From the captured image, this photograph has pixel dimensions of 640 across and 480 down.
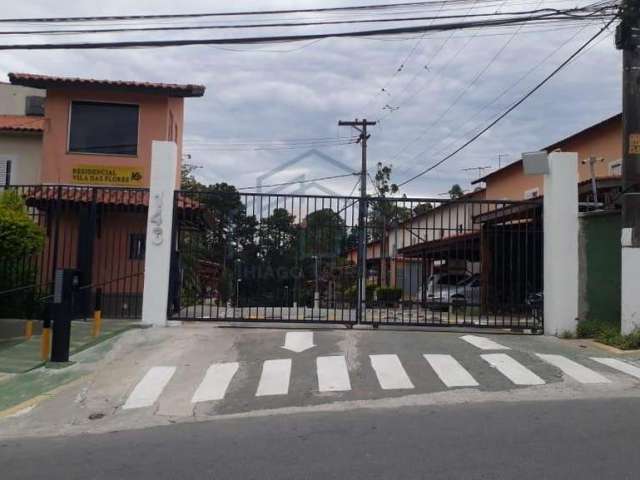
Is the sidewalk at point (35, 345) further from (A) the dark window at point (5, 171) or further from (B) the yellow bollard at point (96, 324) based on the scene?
(A) the dark window at point (5, 171)

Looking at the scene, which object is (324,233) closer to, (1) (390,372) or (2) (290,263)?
(2) (290,263)

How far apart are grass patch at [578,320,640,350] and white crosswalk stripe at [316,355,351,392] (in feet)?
15.8

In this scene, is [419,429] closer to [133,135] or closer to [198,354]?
[198,354]

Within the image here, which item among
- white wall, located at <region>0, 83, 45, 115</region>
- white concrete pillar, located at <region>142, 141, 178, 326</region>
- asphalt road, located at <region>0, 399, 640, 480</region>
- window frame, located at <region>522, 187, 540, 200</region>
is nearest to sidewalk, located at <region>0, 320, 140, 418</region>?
white concrete pillar, located at <region>142, 141, 178, 326</region>

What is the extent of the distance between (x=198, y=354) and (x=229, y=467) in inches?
198

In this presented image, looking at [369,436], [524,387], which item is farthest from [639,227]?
[369,436]

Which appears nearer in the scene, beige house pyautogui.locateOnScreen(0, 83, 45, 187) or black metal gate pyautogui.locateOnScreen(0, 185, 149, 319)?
black metal gate pyautogui.locateOnScreen(0, 185, 149, 319)

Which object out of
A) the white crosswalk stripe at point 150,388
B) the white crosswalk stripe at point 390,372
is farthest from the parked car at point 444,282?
the white crosswalk stripe at point 150,388

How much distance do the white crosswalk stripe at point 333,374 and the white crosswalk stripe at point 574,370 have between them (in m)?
3.08

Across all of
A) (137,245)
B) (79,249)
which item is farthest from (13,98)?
(79,249)

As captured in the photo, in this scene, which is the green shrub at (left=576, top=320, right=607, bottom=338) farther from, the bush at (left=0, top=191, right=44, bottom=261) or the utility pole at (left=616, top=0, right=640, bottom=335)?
the bush at (left=0, top=191, right=44, bottom=261)

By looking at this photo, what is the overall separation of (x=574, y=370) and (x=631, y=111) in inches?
196

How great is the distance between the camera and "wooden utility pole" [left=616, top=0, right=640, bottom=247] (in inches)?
448

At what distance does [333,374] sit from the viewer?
905 cm
